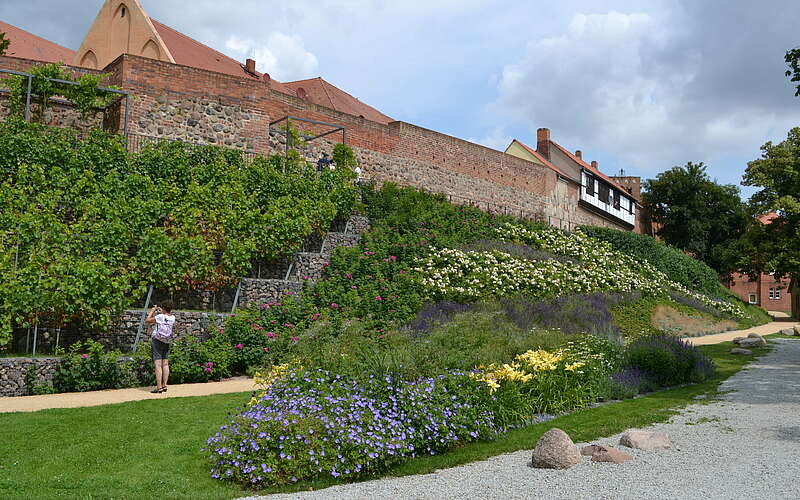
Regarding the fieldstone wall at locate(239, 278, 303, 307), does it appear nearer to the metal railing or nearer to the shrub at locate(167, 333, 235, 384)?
the shrub at locate(167, 333, 235, 384)

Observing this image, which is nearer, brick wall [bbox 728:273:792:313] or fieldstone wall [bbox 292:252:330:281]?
fieldstone wall [bbox 292:252:330:281]

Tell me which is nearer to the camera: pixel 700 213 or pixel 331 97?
pixel 331 97

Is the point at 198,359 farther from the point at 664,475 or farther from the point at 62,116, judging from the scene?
the point at 62,116

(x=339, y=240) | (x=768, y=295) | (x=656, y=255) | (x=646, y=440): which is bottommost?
(x=646, y=440)

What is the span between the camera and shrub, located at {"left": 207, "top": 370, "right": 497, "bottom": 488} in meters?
5.75

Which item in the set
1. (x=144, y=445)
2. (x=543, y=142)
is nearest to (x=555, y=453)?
(x=144, y=445)

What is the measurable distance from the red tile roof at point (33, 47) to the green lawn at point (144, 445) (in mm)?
22026

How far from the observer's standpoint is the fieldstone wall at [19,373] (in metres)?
9.88

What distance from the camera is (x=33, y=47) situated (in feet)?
86.9

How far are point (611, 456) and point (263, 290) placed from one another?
9380 mm

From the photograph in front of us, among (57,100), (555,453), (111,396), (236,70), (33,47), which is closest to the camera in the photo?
(555,453)

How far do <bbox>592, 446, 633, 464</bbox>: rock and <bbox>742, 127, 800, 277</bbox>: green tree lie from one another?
21370 millimetres

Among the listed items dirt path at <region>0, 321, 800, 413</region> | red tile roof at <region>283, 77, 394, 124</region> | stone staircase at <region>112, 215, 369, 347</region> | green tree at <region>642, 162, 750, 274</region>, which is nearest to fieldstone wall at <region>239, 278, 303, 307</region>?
stone staircase at <region>112, 215, 369, 347</region>

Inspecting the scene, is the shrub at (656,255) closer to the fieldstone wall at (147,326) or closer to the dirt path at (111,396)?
the fieldstone wall at (147,326)
